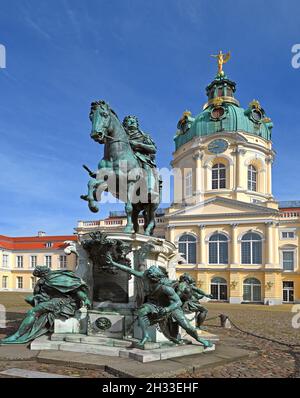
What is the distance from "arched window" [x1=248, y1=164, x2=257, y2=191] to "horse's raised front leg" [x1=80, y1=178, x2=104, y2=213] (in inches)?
1543

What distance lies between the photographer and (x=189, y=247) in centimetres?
4256

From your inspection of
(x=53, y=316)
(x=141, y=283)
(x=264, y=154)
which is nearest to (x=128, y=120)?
(x=141, y=283)

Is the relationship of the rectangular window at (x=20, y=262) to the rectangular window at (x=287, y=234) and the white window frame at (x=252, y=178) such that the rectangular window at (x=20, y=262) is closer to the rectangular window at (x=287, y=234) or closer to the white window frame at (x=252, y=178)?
the white window frame at (x=252, y=178)

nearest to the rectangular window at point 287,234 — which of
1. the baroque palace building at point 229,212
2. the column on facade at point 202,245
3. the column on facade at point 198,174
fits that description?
the baroque palace building at point 229,212

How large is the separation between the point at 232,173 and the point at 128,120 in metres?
37.0

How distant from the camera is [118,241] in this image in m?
7.38

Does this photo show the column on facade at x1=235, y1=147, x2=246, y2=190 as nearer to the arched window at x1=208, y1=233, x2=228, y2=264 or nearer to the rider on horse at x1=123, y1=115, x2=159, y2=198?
the arched window at x1=208, y1=233, x2=228, y2=264

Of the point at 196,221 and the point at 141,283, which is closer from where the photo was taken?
the point at 141,283

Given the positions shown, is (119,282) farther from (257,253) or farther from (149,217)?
(257,253)

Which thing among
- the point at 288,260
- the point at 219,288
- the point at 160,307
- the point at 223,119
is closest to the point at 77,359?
the point at 160,307

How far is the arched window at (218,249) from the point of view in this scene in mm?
41375

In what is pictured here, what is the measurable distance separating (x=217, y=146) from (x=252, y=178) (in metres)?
5.21

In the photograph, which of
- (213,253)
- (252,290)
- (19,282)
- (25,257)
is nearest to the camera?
(252,290)

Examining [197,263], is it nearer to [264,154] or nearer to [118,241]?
[264,154]
